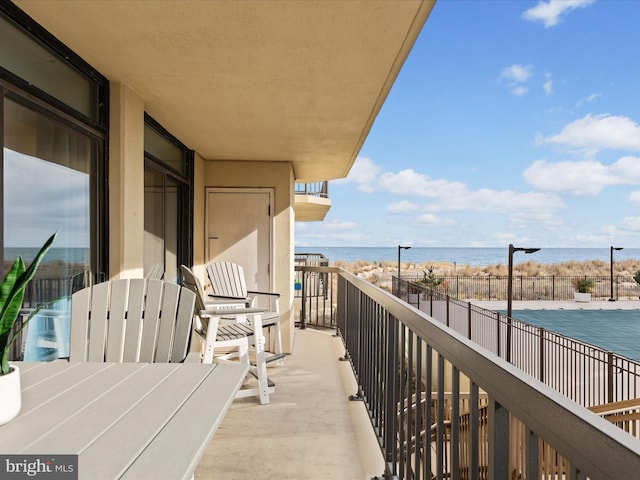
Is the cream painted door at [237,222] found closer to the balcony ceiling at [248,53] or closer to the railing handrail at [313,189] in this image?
the balcony ceiling at [248,53]

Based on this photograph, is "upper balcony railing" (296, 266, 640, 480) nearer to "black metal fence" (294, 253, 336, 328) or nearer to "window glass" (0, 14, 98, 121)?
"window glass" (0, 14, 98, 121)

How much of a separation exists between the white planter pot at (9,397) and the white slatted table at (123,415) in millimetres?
25

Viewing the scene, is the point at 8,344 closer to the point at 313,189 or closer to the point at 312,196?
the point at 312,196

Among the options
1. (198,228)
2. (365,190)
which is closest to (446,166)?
(365,190)

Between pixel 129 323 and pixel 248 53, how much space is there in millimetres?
1571

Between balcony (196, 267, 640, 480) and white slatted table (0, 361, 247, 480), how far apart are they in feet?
2.11

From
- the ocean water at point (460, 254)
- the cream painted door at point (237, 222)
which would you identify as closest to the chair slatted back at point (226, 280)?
the cream painted door at point (237, 222)

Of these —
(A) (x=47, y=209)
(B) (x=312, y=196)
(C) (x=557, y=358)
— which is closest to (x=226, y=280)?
(A) (x=47, y=209)

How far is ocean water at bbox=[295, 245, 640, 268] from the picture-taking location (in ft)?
179

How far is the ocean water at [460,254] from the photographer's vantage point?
5453cm

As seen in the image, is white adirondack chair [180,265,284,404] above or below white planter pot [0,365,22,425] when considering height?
below

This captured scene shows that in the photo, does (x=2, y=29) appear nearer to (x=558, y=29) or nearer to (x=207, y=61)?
(x=207, y=61)

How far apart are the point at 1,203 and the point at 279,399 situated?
8.08 feet

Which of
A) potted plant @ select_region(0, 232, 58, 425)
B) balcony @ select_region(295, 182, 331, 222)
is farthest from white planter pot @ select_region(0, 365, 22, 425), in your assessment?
balcony @ select_region(295, 182, 331, 222)
